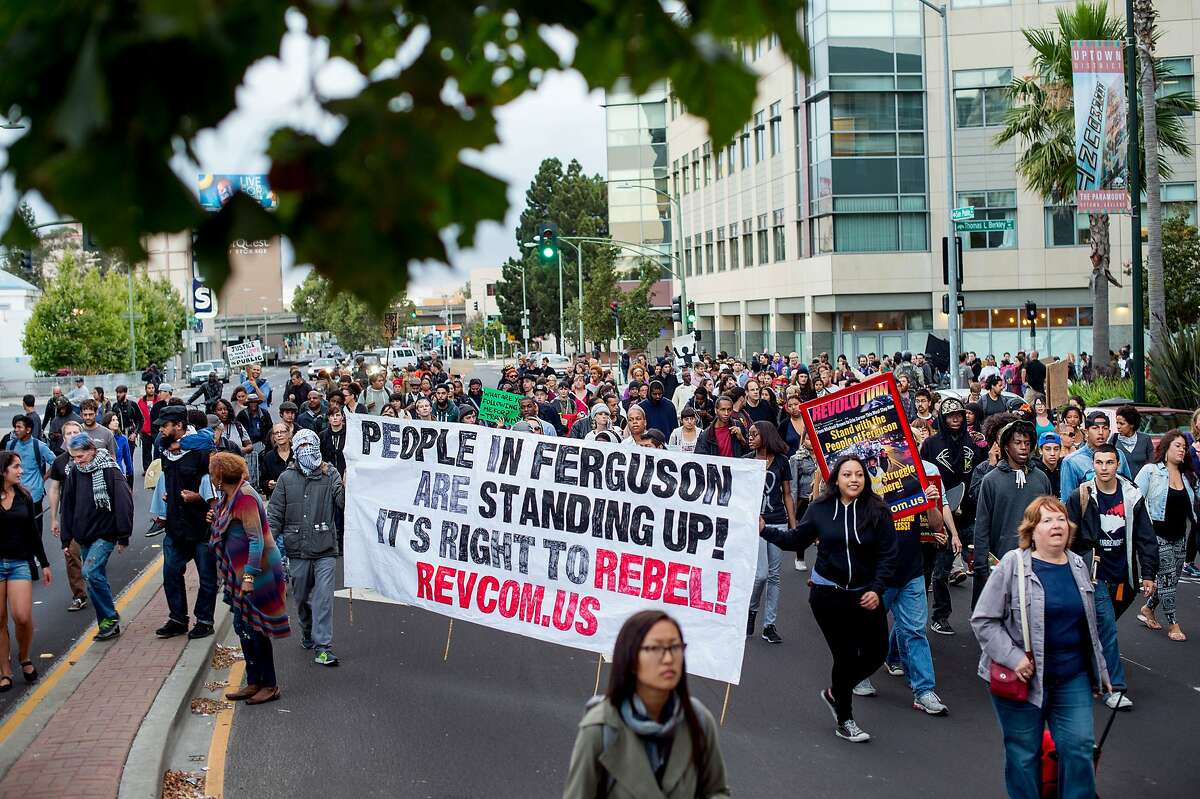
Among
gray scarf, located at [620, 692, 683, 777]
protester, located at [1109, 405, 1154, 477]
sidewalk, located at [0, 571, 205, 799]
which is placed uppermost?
protester, located at [1109, 405, 1154, 477]

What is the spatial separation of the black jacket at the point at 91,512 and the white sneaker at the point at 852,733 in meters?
6.03

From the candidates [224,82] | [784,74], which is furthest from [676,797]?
[784,74]

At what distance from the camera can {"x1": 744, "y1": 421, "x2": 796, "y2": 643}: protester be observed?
1012cm

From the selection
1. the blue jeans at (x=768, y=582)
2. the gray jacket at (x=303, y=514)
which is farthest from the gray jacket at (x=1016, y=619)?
the gray jacket at (x=303, y=514)

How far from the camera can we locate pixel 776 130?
2077 inches

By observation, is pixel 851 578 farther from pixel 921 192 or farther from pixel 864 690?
pixel 921 192

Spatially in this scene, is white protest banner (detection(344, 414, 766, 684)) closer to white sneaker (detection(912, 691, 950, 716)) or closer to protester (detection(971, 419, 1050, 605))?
white sneaker (detection(912, 691, 950, 716))

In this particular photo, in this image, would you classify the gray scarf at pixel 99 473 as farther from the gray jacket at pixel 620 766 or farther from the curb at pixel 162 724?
the gray jacket at pixel 620 766

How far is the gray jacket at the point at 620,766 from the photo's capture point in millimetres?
3938

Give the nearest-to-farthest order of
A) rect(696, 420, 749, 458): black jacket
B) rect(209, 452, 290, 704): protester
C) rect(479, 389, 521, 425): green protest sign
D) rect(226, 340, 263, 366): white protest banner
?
rect(209, 452, 290, 704): protester → rect(696, 420, 749, 458): black jacket → rect(479, 389, 521, 425): green protest sign → rect(226, 340, 263, 366): white protest banner

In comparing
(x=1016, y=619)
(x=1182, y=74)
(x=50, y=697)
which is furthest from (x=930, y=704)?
(x=1182, y=74)

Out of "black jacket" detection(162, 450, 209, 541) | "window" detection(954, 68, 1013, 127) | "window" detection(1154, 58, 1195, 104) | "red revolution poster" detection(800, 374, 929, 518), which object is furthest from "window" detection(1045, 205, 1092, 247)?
"black jacket" detection(162, 450, 209, 541)

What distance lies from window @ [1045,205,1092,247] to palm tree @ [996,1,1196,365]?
15.8m

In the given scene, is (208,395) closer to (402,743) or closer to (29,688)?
(29,688)
